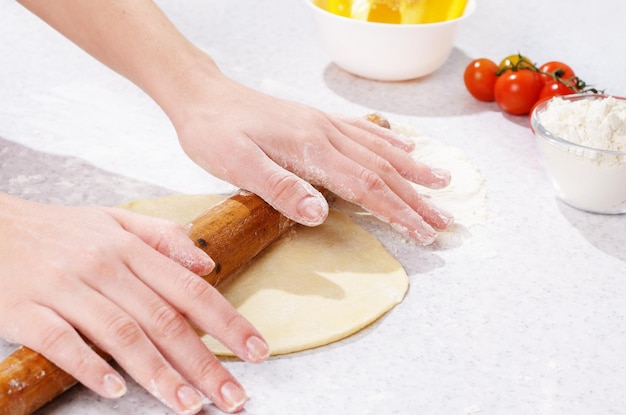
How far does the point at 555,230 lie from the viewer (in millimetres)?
1424

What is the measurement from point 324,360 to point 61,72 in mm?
1223

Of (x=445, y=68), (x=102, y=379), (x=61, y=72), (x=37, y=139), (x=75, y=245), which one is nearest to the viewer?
(x=102, y=379)

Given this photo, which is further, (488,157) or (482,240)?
(488,157)

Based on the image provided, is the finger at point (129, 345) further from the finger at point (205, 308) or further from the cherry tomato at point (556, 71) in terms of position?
the cherry tomato at point (556, 71)

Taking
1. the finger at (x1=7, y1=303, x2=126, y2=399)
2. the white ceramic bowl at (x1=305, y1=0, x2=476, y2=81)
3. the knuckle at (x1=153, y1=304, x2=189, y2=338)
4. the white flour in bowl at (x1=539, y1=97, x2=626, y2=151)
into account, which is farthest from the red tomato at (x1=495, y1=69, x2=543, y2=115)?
the finger at (x1=7, y1=303, x2=126, y2=399)

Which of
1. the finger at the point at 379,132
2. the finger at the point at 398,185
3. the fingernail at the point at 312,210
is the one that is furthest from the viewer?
the finger at the point at 379,132

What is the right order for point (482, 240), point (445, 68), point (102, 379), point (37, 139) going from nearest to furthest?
point (102, 379)
point (482, 240)
point (37, 139)
point (445, 68)

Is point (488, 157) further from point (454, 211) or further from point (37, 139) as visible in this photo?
point (37, 139)

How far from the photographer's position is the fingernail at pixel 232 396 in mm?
971

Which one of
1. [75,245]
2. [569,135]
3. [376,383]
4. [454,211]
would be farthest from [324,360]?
[569,135]

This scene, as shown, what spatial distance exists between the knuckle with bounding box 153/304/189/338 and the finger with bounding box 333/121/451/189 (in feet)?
1.91

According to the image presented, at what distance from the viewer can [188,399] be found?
0.94 m

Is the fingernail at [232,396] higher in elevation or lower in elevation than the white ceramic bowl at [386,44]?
lower

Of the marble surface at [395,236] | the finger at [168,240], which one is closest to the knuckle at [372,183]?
the marble surface at [395,236]
